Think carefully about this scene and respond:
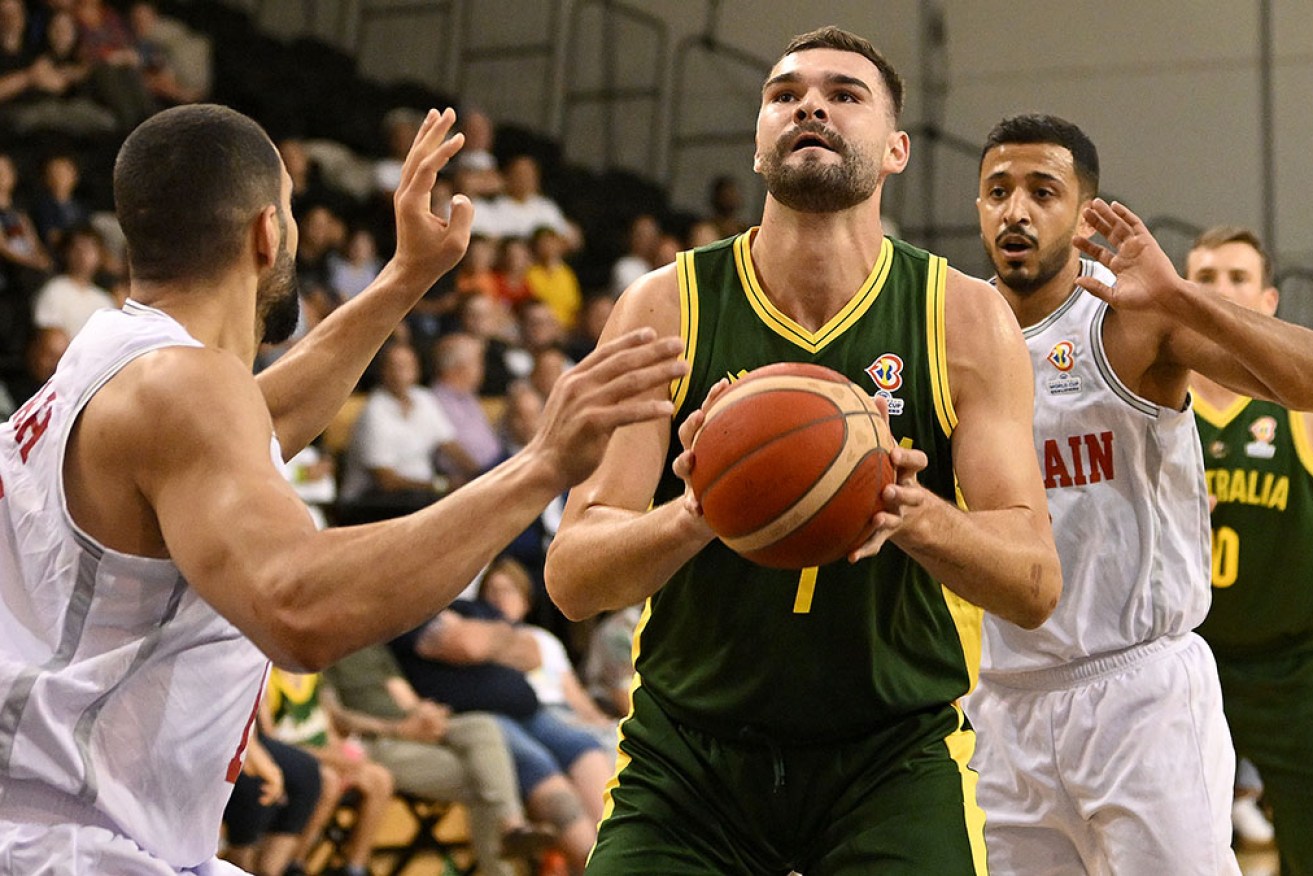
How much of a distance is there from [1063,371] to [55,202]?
281 inches

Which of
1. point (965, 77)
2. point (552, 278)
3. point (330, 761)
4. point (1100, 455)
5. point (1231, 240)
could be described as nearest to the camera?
point (1100, 455)

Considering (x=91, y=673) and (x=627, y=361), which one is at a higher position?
(x=627, y=361)

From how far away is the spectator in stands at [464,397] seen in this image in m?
9.88

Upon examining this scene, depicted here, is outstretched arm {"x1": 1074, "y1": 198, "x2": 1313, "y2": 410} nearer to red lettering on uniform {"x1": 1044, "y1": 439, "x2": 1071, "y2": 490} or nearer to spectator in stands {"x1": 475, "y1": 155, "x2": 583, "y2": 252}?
red lettering on uniform {"x1": 1044, "y1": 439, "x2": 1071, "y2": 490}

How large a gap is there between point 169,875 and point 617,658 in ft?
18.8

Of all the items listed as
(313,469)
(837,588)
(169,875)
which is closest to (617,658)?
(313,469)

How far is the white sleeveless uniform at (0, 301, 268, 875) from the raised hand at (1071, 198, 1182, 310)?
238 centimetres

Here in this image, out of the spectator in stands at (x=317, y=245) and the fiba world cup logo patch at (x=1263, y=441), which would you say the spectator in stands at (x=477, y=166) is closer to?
the spectator in stands at (x=317, y=245)

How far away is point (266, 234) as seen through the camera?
2.88 m

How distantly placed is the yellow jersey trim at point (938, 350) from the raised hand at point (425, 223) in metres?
1.00

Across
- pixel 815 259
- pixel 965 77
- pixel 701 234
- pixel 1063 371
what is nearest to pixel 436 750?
pixel 1063 371

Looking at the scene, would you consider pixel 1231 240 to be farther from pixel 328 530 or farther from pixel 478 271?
pixel 478 271

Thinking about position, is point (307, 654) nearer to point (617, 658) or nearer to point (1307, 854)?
point (1307, 854)

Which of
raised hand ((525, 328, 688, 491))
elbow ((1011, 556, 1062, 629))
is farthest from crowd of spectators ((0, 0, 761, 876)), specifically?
raised hand ((525, 328, 688, 491))
